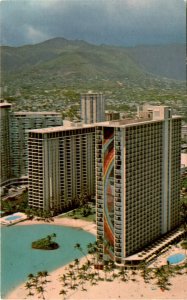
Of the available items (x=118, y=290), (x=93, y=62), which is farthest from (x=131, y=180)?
(x=93, y=62)

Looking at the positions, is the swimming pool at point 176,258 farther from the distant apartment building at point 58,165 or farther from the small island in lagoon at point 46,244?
the distant apartment building at point 58,165

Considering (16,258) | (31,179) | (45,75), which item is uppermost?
(45,75)

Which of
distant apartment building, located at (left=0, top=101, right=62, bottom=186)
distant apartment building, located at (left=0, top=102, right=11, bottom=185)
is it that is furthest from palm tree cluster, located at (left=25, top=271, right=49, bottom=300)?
distant apartment building, located at (left=0, top=101, right=62, bottom=186)

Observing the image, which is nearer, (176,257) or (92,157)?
(176,257)

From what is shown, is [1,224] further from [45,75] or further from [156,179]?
[45,75]

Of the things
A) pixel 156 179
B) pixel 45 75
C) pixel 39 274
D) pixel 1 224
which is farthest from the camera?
pixel 45 75

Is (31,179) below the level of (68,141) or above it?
below

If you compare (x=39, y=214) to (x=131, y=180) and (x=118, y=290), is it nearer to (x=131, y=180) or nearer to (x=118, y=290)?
(x=131, y=180)

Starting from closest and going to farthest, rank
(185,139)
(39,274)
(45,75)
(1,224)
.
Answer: (39,274) < (1,224) < (185,139) < (45,75)

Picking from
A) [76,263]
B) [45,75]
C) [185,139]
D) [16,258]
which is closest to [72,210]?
[16,258]
